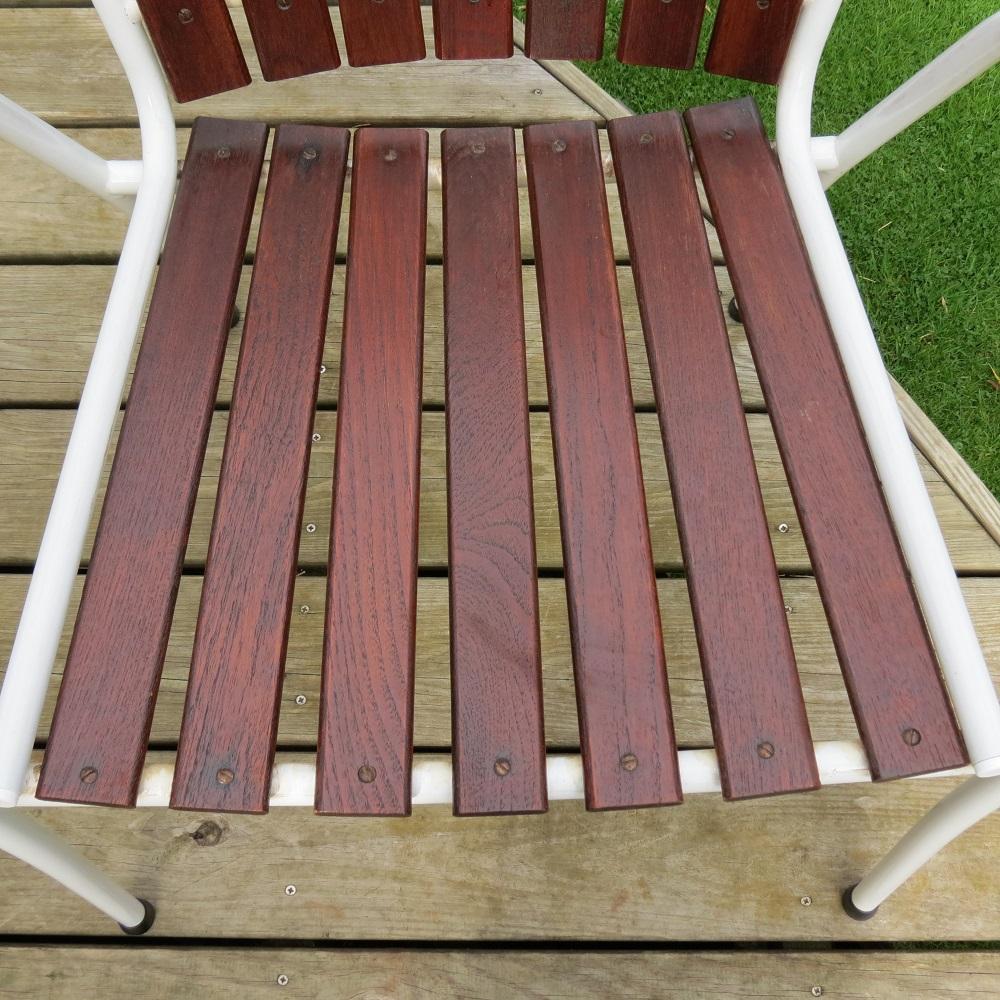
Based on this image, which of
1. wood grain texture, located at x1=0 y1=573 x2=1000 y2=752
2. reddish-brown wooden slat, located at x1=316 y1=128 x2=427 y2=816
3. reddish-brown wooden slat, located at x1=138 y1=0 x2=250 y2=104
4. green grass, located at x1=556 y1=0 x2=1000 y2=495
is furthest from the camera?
green grass, located at x1=556 y1=0 x2=1000 y2=495

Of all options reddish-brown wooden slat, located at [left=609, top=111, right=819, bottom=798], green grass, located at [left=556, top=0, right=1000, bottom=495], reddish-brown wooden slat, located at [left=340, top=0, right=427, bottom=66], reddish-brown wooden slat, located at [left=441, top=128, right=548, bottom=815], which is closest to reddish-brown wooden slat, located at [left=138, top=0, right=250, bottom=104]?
reddish-brown wooden slat, located at [left=340, top=0, right=427, bottom=66]

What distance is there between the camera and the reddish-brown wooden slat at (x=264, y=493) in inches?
25.2

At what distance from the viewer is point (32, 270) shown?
1226 mm

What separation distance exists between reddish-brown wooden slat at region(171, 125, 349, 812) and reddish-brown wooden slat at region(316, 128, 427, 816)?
0.10 feet

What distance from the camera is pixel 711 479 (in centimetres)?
71

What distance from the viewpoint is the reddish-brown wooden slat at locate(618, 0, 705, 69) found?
0.85m

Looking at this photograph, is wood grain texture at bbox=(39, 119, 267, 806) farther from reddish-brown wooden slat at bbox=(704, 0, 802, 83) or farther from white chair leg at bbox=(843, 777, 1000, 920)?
white chair leg at bbox=(843, 777, 1000, 920)

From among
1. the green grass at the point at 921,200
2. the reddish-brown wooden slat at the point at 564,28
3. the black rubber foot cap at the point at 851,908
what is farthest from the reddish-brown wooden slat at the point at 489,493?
the green grass at the point at 921,200

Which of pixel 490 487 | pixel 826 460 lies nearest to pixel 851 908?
pixel 826 460

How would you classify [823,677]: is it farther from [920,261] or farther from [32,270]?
[32,270]

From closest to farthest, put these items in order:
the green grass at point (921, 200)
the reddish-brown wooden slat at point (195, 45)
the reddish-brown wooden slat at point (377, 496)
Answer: the reddish-brown wooden slat at point (377, 496)
the reddish-brown wooden slat at point (195, 45)
the green grass at point (921, 200)

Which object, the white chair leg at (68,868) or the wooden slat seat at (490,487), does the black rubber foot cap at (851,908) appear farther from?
the white chair leg at (68,868)

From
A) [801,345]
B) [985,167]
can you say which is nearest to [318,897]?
[801,345]

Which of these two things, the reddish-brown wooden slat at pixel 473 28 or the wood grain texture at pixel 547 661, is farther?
the wood grain texture at pixel 547 661
